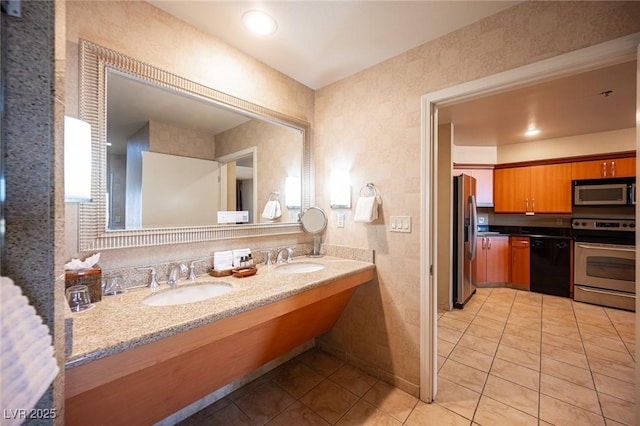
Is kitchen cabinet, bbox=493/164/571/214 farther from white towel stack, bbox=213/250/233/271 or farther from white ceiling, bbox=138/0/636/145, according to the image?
white towel stack, bbox=213/250/233/271

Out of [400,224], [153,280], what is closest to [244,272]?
[153,280]

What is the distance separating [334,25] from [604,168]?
4.36m

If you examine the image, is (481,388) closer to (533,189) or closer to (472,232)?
(472,232)

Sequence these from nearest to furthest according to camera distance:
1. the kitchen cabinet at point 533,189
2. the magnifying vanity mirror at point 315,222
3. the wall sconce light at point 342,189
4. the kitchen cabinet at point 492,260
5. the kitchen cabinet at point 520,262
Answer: the wall sconce light at point 342,189
the magnifying vanity mirror at point 315,222
the kitchen cabinet at point 533,189
the kitchen cabinet at point 520,262
the kitchen cabinet at point 492,260

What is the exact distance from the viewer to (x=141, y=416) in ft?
3.79

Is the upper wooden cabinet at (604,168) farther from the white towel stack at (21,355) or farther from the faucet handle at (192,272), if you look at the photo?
the white towel stack at (21,355)

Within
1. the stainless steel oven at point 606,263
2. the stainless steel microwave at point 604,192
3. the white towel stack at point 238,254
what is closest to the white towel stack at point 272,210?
the white towel stack at point 238,254

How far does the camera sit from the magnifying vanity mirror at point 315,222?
2.27 m

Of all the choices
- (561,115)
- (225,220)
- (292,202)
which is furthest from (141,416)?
(561,115)

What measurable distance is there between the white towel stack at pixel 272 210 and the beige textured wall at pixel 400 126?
43 centimetres

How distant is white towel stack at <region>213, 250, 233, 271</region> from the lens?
5.26 feet

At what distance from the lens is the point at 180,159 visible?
160 centimetres

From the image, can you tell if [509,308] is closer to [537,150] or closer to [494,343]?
[494,343]

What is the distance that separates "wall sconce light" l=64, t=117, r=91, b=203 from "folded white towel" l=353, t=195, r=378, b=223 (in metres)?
1.55
